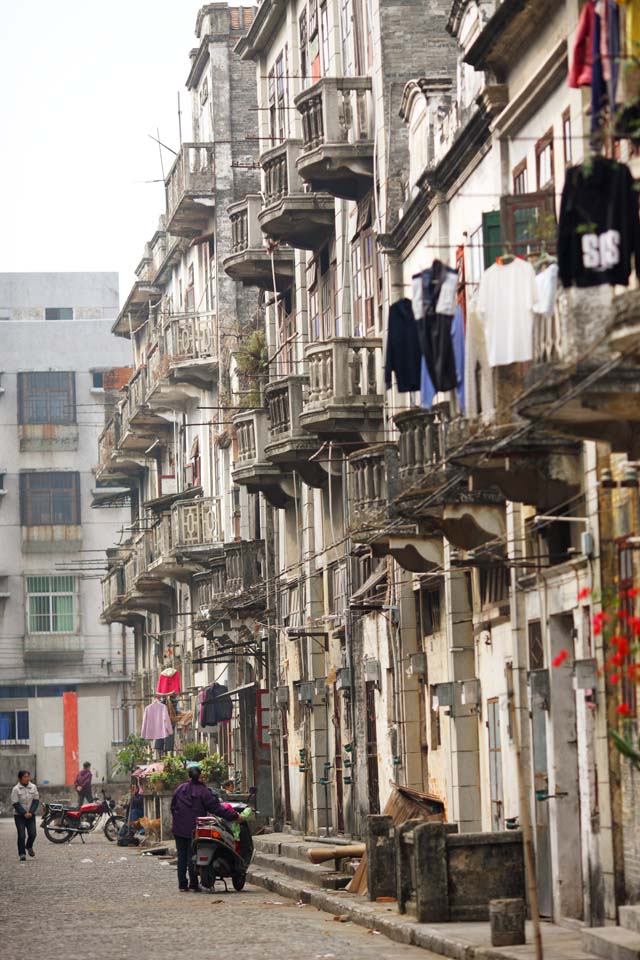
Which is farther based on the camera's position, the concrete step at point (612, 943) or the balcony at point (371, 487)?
the balcony at point (371, 487)

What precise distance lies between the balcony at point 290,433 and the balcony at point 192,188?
14.6m

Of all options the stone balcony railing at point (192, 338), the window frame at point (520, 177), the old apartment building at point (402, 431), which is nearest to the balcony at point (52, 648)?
the old apartment building at point (402, 431)

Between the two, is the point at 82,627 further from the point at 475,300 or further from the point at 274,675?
the point at 475,300

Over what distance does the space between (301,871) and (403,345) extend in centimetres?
1035

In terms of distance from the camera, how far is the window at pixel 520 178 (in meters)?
20.9

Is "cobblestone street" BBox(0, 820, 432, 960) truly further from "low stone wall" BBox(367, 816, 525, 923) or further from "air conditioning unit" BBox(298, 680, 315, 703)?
"air conditioning unit" BBox(298, 680, 315, 703)

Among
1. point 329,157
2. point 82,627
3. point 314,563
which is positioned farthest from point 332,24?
point 82,627

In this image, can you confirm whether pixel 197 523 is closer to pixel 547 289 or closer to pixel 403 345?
pixel 403 345

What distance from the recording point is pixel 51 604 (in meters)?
74.3

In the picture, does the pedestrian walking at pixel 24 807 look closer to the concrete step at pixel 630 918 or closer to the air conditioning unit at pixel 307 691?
the air conditioning unit at pixel 307 691

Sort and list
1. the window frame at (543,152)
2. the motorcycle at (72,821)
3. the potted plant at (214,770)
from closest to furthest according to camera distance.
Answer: the window frame at (543,152)
the potted plant at (214,770)
the motorcycle at (72,821)

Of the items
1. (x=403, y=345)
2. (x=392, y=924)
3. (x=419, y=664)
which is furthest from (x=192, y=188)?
(x=392, y=924)

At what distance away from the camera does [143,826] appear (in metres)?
42.9

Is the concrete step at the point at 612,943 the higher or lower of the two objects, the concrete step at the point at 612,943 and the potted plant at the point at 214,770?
the lower
